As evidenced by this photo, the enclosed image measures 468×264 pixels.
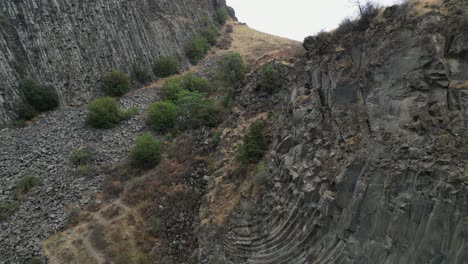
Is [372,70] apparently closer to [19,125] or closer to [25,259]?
[25,259]

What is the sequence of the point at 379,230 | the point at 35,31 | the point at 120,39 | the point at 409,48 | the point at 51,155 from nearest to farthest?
the point at 379,230 → the point at 409,48 → the point at 51,155 → the point at 35,31 → the point at 120,39

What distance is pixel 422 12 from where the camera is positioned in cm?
1284

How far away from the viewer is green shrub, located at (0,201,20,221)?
71.8ft

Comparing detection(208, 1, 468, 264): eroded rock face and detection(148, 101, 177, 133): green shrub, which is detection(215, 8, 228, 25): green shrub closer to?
detection(148, 101, 177, 133): green shrub

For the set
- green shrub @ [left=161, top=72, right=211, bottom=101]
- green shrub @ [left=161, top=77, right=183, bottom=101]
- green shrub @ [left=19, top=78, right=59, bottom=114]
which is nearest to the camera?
green shrub @ [left=19, top=78, right=59, bottom=114]

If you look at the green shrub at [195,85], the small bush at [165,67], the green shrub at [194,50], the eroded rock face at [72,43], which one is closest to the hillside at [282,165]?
the eroded rock face at [72,43]

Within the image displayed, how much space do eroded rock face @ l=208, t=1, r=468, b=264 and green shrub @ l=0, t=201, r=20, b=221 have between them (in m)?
12.6

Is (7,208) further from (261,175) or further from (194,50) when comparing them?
(194,50)

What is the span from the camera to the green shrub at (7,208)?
21.9 meters

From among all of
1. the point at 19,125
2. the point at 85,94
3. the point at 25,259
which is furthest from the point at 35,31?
the point at 25,259

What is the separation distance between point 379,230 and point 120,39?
1325 inches

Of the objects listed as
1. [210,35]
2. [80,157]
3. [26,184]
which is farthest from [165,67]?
[26,184]

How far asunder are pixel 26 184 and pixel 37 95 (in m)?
9.98

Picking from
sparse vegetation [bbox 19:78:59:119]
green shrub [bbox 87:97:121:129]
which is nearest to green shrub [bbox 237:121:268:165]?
green shrub [bbox 87:97:121:129]
